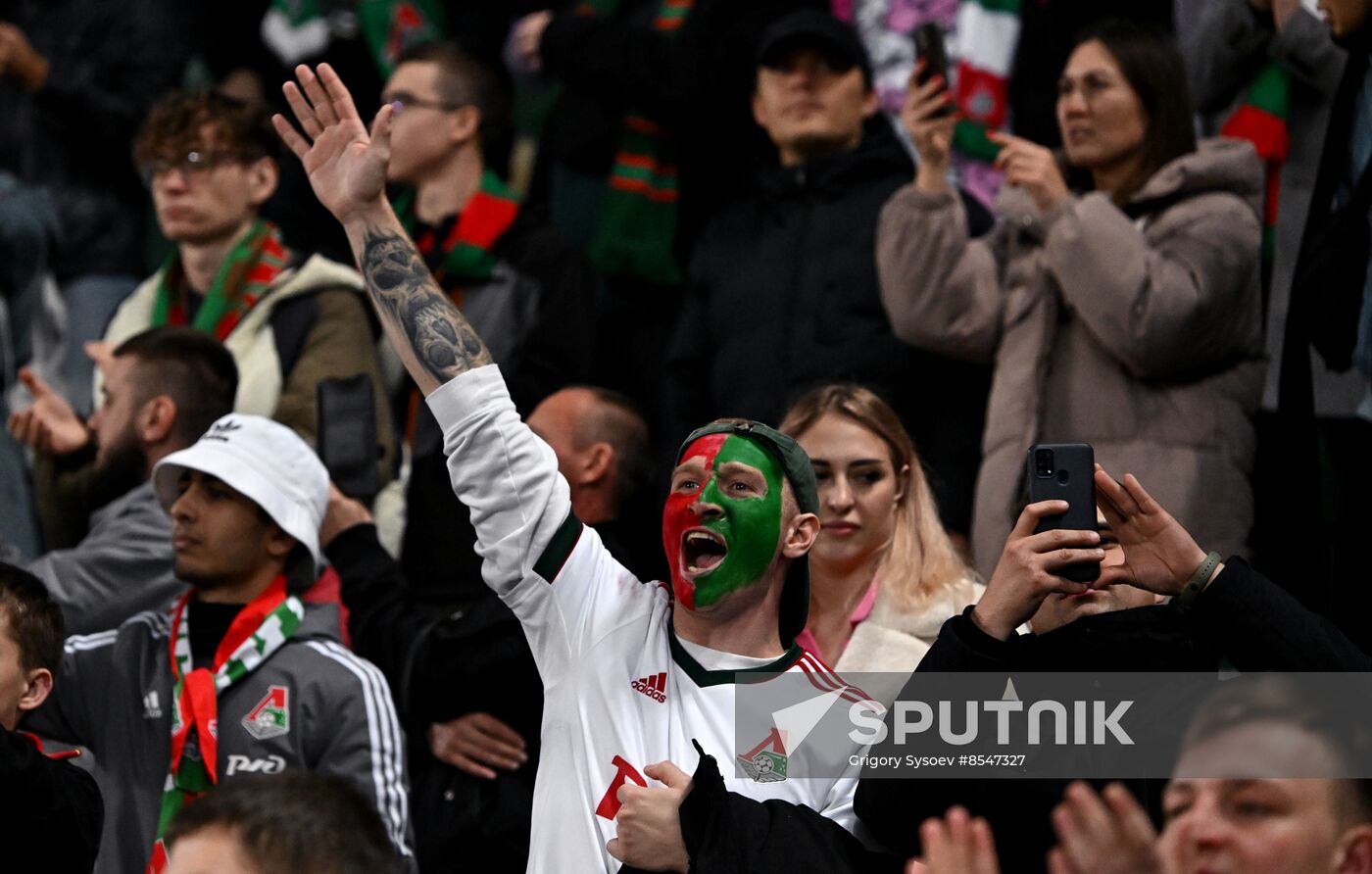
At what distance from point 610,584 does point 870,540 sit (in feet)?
3.80

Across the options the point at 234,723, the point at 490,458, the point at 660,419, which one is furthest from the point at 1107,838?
the point at 660,419

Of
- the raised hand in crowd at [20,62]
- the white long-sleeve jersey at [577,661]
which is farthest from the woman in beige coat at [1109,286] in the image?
the raised hand in crowd at [20,62]

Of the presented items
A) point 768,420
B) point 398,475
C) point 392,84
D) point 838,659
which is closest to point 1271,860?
point 838,659

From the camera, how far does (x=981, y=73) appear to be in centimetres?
715

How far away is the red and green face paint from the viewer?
4.25 metres

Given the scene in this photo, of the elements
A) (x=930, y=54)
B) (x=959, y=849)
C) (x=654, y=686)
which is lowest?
(x=959, y=849)

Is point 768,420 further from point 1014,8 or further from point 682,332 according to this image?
point 1014,8

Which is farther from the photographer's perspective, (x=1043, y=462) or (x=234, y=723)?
(x=234, y=723)

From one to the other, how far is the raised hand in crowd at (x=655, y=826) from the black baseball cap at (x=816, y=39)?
3526 millimetres

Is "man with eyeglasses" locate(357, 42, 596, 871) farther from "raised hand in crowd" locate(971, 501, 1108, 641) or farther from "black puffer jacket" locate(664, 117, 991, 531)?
"raised hand in crowd" locate(971, 501, 1108, 641)

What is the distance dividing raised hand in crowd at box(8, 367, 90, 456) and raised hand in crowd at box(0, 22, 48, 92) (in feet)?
8.18

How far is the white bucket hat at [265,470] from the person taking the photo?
543 cm

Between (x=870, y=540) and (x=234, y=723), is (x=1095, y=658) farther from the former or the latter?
(x=234, y=723)

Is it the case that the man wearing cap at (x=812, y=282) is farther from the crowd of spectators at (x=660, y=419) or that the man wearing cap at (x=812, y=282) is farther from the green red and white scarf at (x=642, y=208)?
the green red and white scarf at (x=642, y=208)
